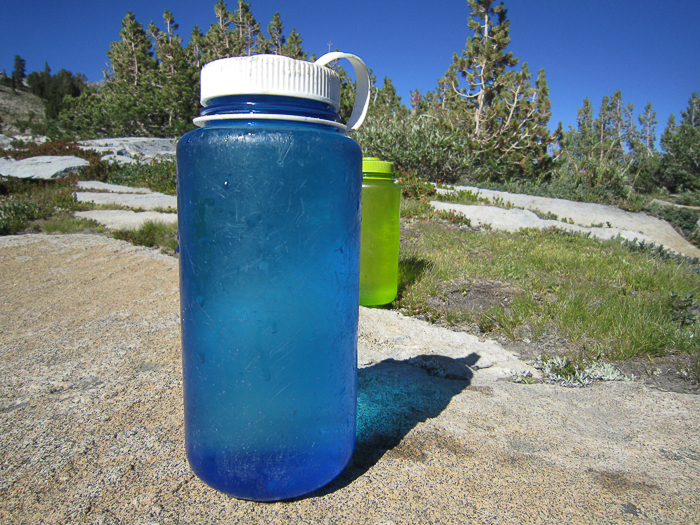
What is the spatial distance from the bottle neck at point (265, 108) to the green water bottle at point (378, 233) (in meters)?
2.11

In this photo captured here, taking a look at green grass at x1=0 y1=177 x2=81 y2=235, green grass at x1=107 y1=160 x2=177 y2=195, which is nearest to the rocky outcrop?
green grass at x1=107 y1=160 x2=177 y2=195

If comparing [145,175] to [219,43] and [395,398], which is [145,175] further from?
[219,43]

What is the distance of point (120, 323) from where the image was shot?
9.66 feet

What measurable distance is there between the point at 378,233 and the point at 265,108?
2.31 metres

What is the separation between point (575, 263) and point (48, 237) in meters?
6.22

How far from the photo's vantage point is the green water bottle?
11.2 ft

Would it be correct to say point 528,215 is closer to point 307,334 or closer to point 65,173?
point 307,334

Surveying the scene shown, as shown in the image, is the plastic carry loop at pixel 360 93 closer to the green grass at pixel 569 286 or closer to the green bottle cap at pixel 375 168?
the green bottle cap at pixel 375 168

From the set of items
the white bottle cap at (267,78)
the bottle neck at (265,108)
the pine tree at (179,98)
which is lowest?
the bottle neck at (265,108)

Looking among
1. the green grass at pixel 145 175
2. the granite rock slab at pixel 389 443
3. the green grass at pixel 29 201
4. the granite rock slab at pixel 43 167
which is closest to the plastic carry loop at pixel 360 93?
the granite rock slab at pixel 389 443

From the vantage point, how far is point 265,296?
1.25 m

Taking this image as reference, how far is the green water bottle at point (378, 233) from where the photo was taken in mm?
Result: 3400

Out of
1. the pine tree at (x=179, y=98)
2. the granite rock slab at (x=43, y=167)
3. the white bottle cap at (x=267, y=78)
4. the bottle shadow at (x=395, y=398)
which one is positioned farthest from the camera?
the pine tree at (x=179, y=98)

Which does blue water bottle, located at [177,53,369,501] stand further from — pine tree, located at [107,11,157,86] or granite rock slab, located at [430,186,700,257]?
pine tree, located at [107,11,157,86]
